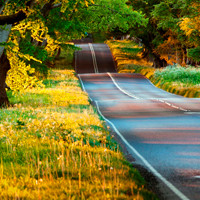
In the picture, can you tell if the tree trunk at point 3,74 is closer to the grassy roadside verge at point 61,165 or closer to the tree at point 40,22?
the tree at point 40,22

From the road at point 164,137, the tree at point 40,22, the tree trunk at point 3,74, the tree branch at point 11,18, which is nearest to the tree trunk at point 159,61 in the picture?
the road at point 164,137

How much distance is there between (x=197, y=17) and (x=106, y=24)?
6.90 meters

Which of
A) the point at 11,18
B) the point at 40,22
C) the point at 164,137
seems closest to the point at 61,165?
the point at 164,137

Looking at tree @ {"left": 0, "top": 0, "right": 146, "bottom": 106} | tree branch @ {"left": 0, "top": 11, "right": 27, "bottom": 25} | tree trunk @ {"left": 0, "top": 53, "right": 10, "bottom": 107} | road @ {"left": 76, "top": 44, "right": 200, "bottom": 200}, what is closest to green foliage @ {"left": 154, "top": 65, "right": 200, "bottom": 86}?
road @ {"left": 76, "top": 44, "right": 200, "bottom": 200}

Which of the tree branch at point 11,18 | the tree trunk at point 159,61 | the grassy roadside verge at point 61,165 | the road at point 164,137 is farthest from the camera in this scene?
the tree trunk at point 159,61

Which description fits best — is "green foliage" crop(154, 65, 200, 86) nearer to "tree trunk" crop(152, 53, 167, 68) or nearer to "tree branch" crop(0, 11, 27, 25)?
"tree trunk" crop(152, 53, 167, 68)

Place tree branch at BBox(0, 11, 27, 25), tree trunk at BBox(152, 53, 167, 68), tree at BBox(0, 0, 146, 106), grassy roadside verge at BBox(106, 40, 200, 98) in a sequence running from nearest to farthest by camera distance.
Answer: tree branch at BBox(0, 11, 27, 25) → tree at BBox(0, 0, 146, 106) → grassy roadside verge at BBox(106, 40, 200, 98) → tree trunk at BBox(152, 53, 167, 68)

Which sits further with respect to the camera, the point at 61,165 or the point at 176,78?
the point at 176,78

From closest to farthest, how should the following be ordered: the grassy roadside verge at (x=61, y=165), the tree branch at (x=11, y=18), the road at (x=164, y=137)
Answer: the grassy roadside verge at (x=61, y=165) → the road at (x=164, y=137) → the tree branch at (x=11, y=18)

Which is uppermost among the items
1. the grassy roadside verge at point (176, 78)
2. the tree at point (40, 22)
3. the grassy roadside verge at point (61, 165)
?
the tree at point (40, 22)

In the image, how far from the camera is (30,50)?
2009 centimetres

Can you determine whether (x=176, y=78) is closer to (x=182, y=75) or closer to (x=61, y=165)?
(x=182, y=75)

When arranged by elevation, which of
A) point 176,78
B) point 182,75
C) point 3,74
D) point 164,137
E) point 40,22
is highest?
point 40,22

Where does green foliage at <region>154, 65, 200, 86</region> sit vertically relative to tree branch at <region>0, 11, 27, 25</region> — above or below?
below
